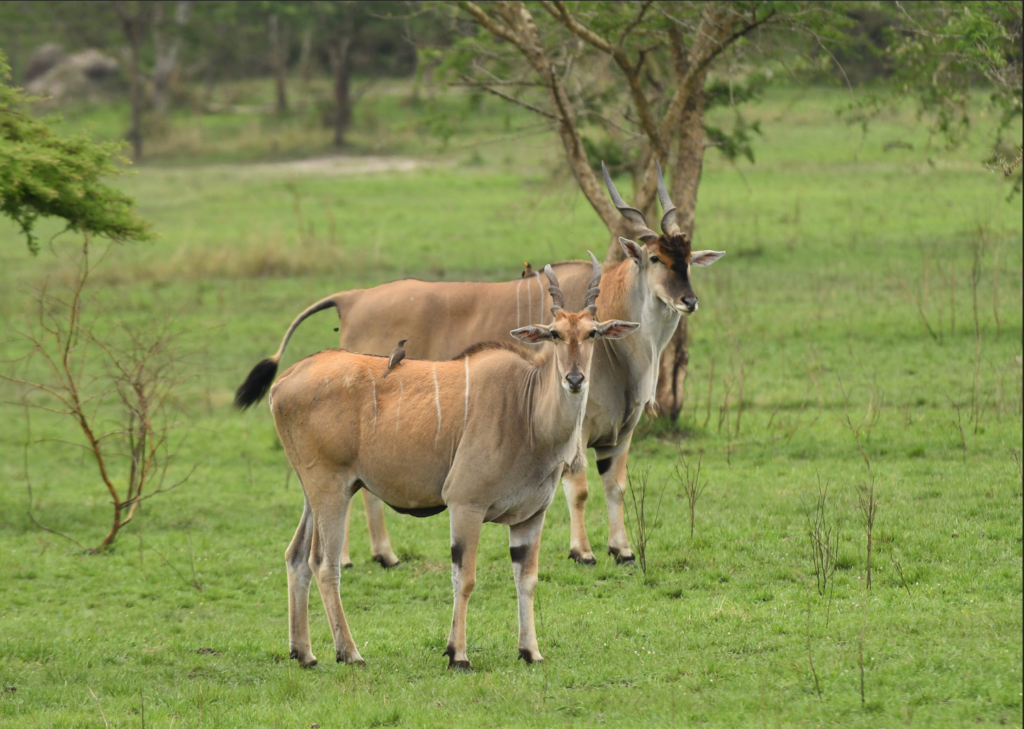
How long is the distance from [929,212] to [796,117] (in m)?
11.9

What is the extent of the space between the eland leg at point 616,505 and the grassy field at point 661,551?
0.12m

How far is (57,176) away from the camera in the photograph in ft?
26.6

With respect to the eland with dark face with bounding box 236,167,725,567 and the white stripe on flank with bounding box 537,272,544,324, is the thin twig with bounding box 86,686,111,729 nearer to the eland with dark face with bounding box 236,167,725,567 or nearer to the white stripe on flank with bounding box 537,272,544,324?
the eland with dark face with bounding box 236,167,725,567

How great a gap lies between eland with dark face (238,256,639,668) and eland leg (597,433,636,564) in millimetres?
1779

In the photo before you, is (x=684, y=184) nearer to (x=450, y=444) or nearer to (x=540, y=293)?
(x=540, y=293)

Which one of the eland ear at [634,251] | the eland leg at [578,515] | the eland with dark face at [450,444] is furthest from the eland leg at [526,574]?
the eland ear at [634,251]

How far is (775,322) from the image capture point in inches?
688

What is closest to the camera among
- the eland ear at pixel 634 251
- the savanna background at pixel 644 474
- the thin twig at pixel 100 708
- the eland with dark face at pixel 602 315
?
the thin twig at pixel 100 708

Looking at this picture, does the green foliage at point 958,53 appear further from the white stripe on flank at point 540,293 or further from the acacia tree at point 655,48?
the white stripe on flank at point 540,293

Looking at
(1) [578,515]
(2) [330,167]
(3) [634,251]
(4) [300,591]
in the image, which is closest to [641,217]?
(3) [634,251]

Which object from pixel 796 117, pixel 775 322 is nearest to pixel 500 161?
pixel 796 117

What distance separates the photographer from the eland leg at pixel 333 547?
6930mm

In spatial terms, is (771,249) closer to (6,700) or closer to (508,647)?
(508,647)

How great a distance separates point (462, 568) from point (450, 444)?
2.32 feet
